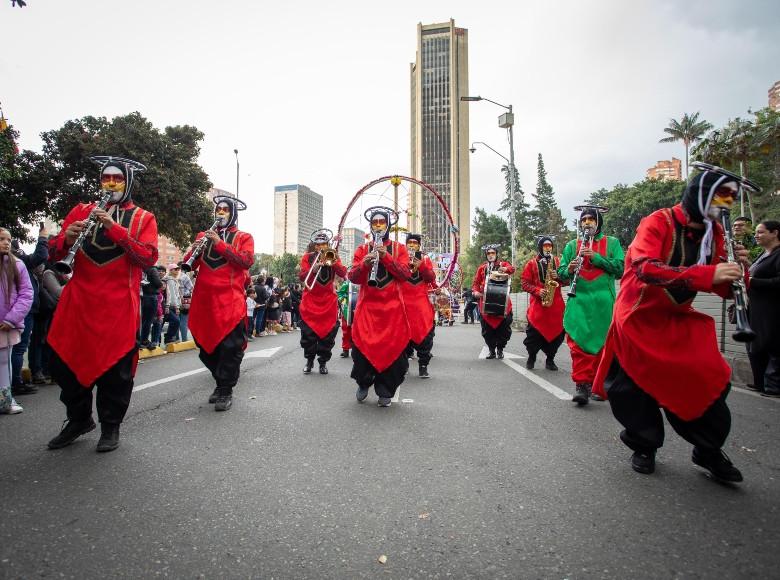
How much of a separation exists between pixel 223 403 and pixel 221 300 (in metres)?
1.06

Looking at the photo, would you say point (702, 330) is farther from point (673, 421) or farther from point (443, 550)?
point (443, 550)

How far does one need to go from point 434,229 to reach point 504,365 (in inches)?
3202

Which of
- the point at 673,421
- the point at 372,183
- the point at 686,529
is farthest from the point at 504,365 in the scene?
the point at 686,529

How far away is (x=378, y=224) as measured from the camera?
5.11 m

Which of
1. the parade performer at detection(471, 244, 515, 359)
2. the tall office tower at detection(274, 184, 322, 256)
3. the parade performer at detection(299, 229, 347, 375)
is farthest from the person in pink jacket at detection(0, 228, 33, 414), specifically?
the tall office tower at detection(274, 184, 322, 256)

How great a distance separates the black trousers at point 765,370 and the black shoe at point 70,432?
683 cm

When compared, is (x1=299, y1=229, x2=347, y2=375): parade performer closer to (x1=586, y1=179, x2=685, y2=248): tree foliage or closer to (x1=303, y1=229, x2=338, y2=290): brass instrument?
(x1=303, y1=229, x2=338, y2=290): brass instrument

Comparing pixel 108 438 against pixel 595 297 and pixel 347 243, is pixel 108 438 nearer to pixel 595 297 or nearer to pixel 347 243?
pixel 595 297

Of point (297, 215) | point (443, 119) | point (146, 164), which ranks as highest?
point (443, 119)

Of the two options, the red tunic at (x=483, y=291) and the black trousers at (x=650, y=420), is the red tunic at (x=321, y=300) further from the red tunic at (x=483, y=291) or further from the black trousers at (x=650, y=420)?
the black trousers at (x=650, y=420)

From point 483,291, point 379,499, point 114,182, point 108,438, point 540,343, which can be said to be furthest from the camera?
point 483,291

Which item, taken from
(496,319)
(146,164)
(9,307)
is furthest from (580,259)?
(146,164)

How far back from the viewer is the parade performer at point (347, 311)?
812 centimetres

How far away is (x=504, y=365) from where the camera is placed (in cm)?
785
